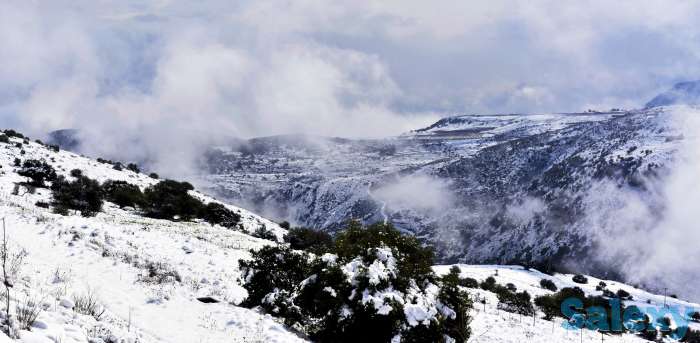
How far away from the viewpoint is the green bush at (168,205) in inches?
1787

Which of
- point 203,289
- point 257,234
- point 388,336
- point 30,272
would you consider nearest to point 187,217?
point 257,234

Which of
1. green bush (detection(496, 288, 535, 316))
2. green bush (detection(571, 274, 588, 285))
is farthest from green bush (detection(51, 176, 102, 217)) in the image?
green bush (detection(571, 274, 588, 285))

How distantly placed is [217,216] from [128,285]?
34240mm

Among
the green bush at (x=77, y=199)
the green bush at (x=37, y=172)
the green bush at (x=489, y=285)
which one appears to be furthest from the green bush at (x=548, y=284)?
the green bush at (x=37, y=172)

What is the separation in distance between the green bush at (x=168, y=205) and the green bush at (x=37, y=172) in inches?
333

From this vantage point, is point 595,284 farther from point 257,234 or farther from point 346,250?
point 346,250

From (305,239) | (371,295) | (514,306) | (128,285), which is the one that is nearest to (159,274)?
(128,285)

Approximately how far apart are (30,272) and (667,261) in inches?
4711

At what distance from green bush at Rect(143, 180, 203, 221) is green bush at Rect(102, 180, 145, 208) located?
0.69 meters

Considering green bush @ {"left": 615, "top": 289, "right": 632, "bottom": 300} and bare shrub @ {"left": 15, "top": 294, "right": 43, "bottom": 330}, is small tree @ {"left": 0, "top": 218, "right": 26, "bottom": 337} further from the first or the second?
green bush @ {"left": 615, "top": 289, "right": 632, "bottom": 300}

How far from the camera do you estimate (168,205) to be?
1844 inches

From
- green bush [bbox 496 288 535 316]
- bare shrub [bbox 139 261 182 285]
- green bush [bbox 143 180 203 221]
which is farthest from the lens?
green bush [bbox 143 180 203 221]

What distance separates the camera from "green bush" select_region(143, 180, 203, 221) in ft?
149

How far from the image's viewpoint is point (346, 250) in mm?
16594
